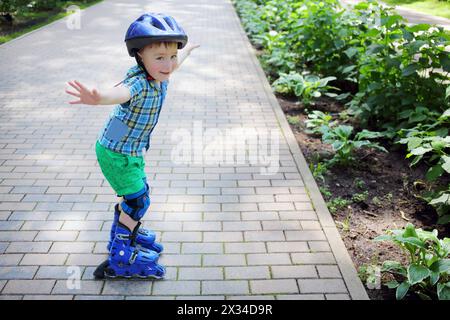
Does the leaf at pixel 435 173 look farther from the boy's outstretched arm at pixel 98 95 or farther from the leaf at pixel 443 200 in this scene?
the boy's outstretched arm at pixel 98 95

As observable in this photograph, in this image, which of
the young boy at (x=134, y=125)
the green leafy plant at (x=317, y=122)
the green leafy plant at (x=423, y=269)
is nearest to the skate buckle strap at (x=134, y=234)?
the young boy at (x=134, y=125)

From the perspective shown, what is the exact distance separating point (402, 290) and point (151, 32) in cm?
234

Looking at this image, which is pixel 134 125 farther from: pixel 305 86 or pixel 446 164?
pixel 305 86

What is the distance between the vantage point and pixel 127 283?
10.2ft

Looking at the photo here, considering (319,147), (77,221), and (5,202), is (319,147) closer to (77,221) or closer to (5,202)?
(77,221)

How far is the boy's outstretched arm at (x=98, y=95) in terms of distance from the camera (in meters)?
2.33

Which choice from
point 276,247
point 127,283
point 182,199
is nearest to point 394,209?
point 276,247

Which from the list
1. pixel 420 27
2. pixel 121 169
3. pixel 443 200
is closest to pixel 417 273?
pixel 443 200

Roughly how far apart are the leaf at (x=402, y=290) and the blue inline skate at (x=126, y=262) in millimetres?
1631

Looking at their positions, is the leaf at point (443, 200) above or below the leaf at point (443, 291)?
below

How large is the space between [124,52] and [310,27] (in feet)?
15.1

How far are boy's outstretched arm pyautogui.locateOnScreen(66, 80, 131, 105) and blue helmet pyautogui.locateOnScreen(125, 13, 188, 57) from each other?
29 centimetres

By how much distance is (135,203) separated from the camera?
300cm
